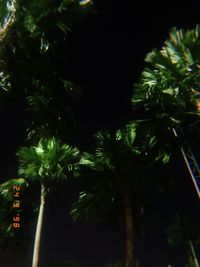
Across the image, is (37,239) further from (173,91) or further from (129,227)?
(173,91)

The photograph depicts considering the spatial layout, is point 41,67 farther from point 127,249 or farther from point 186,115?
point 127,249

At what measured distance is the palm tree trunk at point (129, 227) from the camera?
8844 mm

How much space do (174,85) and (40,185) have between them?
6.32 metres

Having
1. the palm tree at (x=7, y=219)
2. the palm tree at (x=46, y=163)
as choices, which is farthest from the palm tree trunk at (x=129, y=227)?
the palm tree at (x=7, y=219)

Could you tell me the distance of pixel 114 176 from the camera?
10.7m

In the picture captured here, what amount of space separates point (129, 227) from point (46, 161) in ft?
13.0

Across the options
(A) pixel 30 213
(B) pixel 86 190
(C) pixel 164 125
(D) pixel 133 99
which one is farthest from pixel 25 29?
(A) pixel 30 213

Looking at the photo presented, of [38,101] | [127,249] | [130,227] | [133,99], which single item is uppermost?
[133,99]

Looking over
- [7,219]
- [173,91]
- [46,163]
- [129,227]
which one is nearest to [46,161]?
[46,163]

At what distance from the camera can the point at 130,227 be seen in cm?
976

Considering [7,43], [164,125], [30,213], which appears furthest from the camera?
[30,213]

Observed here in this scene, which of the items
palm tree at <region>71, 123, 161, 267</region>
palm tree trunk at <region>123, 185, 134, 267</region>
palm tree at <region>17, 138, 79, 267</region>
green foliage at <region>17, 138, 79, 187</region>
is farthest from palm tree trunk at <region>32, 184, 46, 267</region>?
palm tree trunk at <region>123, 185, 134, 267</region>

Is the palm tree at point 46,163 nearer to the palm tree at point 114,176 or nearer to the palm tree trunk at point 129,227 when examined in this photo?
the palm tree at point 114,176

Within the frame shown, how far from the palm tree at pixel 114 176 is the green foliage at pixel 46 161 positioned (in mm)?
1582
